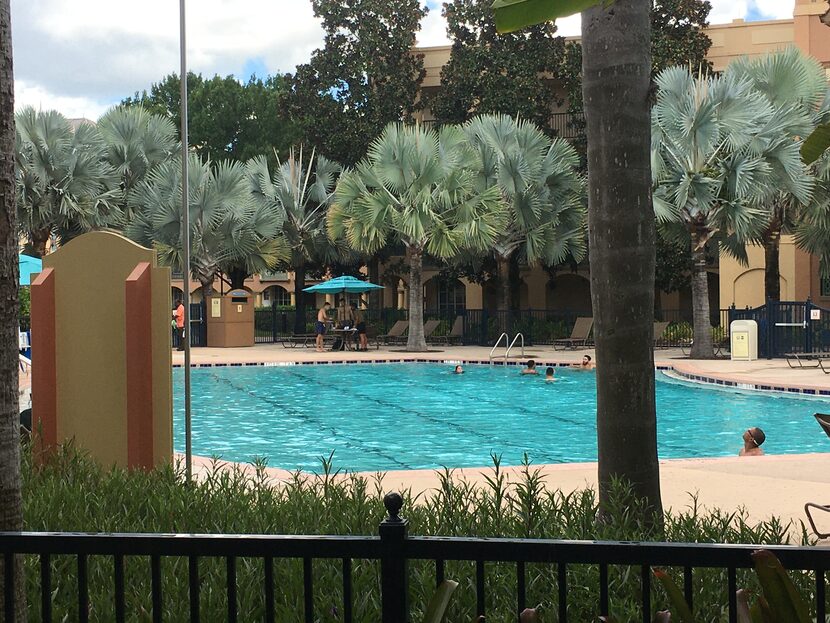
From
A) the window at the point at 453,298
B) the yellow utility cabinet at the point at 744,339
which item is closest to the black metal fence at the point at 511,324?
the yellow utility cabinet at the point at 744,339

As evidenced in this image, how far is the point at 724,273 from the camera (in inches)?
1341

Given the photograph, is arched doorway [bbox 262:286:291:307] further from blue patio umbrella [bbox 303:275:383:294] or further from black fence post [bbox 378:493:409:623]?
black fence post [bbox 378:493:409:623]

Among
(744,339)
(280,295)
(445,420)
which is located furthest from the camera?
(280,295)

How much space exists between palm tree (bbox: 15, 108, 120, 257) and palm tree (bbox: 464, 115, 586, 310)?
42.4ft

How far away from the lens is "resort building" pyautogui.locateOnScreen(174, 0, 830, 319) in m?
33.5

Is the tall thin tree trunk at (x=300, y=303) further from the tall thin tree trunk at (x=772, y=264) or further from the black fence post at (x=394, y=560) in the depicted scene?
the black fence post at (x=394, y=560)

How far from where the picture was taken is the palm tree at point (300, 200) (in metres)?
35.9

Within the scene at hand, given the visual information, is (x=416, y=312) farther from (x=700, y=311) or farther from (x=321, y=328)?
(x=700, y=311)

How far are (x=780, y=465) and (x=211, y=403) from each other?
1222cm

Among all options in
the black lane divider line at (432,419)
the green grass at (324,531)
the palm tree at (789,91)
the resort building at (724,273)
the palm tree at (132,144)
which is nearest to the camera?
the green grass at (324,531)

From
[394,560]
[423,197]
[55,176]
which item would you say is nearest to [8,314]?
[394,560]

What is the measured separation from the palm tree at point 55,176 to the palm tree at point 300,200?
531 cm

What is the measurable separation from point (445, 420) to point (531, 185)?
15244mm

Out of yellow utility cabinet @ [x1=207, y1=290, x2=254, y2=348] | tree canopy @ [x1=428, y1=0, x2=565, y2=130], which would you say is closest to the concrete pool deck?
yellow utility cabinet @ [x1=207, y1=290, x2=254, y2=348]
